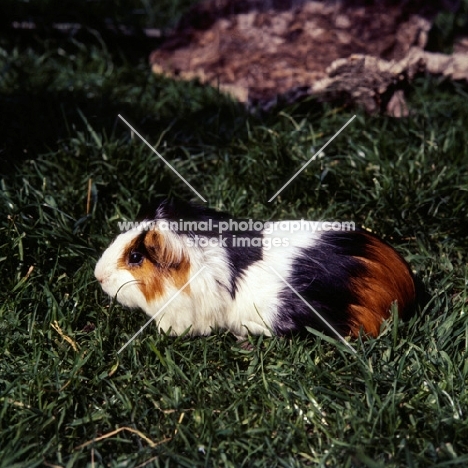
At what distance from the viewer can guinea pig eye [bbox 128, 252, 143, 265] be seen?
9.39 ft

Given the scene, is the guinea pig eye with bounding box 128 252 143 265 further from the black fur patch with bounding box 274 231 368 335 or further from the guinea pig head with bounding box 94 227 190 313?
the black fur patch with bounding box 274 231 368 335

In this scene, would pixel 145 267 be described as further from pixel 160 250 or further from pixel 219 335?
pixel 219 335

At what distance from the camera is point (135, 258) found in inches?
113

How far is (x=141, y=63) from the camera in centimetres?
517

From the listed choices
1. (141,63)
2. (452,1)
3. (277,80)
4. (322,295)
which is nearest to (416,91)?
(277,80)

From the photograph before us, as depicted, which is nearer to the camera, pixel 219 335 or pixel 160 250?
pixel 160 250

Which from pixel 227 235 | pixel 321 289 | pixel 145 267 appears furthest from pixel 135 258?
pixel 321 289

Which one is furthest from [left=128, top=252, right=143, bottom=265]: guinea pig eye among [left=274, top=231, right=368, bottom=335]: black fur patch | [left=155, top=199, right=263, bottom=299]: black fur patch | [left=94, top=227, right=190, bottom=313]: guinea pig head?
[left=274, top=231, right=368, bottom=335]: black fur patch

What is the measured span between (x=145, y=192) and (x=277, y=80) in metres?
1.52

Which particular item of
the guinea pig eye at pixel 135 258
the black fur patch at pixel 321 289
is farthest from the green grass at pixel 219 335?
the guinea pig eye at pixel 135 258

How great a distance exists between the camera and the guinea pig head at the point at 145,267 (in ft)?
9.26

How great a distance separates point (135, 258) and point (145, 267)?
0.06 metres

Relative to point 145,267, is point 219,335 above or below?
below

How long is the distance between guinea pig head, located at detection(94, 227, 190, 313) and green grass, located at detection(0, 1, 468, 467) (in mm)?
192
